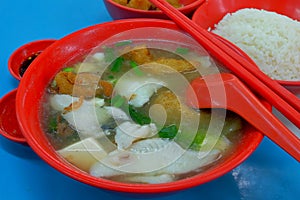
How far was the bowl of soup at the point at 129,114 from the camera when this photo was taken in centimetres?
89

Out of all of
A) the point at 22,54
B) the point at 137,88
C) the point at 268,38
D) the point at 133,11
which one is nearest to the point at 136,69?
the point at 137,88

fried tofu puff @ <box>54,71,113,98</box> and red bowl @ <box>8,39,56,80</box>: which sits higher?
red bowl @ <box>8,39,56,80</box>

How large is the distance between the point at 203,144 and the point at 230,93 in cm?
15

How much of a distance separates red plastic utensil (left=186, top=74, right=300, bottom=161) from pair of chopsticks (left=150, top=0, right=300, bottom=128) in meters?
0.03

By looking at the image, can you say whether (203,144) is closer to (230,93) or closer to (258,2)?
(230,93)

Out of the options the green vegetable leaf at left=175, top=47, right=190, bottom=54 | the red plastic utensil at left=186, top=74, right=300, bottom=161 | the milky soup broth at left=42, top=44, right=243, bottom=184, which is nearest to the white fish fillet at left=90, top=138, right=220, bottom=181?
the milky soup broth at left=42, top=44, right=243, bottom=184

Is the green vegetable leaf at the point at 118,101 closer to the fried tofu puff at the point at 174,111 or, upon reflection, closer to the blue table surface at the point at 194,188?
the fried tofu puff at the point at 174,111

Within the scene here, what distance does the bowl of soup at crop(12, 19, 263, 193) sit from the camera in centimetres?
89

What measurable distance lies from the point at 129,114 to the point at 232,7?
0.93m

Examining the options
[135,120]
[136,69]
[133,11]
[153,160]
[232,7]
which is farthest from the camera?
[232,7]

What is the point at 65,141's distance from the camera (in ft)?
3.19

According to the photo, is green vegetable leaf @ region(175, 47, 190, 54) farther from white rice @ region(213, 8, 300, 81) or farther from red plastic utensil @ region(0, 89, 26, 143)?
red plastic utensil @ region(0, 89, 26, 143)

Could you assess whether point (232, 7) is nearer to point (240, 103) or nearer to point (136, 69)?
point (136, 69)

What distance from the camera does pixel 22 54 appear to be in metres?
1.42
